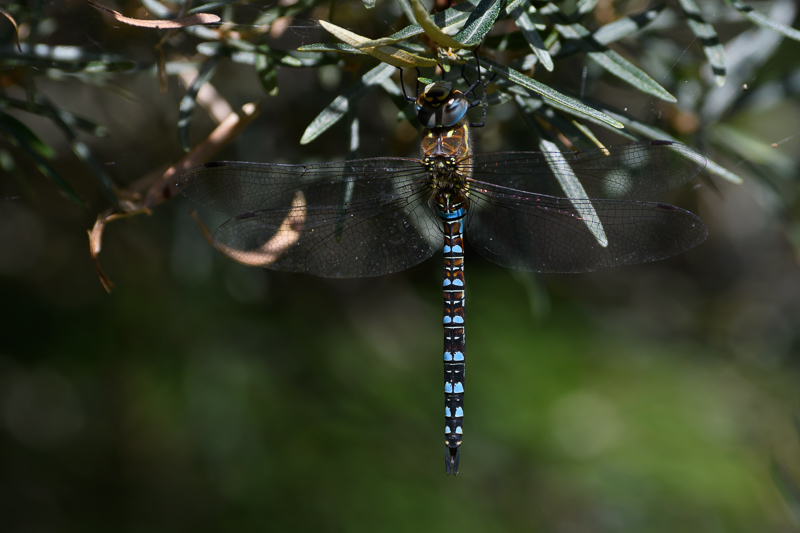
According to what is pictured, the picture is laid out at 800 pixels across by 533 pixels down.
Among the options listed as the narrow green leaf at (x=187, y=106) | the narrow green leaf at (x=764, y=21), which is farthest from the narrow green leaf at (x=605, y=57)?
the narrow green leaf at (x=187, y=106)

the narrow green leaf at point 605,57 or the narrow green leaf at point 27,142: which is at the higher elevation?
the narrow green leaf at point 605,57

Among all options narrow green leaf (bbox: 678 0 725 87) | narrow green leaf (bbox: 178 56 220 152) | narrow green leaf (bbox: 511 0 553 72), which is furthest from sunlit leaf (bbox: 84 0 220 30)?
narrow green leaf (bbox: 678 0 725 87)

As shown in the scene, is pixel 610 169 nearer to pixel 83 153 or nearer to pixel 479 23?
pixel 479 23

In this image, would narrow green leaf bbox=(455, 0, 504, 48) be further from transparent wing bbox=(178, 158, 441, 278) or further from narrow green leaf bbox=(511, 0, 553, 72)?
transparent wing bbox=(178, 158, 441, 278)

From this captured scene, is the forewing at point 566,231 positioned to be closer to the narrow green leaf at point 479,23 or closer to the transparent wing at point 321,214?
the transparent wing at point 321,214

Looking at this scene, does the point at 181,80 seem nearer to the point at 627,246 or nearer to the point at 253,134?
the point at 253,134

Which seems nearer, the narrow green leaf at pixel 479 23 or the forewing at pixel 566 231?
the narrow green leaf at pixel 479 23
